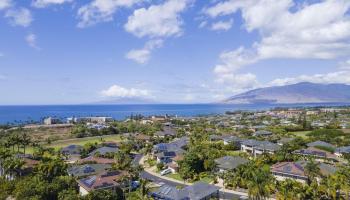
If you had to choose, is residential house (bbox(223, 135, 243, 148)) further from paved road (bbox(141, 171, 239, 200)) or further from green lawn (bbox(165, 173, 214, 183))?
paved road (bbox(141, 171, 239, 200))

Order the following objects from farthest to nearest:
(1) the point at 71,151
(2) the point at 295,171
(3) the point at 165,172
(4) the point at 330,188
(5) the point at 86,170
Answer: (1) the point at 71,151
(3) the point at 165,172
(5) the point at 86,170
(2) the point at 295,171
(4) the point at 330,188

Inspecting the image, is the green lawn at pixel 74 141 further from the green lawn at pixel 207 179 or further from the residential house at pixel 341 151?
the residential house at pixel 341 151

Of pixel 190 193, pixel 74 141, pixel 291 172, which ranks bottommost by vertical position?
pixel 74 141

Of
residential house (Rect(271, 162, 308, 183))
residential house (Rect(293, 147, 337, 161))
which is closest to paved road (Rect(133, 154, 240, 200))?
residential house (Rect(271, 162, 308, 183))

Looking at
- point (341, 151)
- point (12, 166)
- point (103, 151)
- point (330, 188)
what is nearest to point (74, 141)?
point (103, 151)

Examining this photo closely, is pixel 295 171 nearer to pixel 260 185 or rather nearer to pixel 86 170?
pixel 260 185

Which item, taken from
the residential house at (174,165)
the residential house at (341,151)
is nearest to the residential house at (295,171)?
the residential house at (174,165)

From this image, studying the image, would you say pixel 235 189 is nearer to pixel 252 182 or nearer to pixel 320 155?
pixel 252 182
